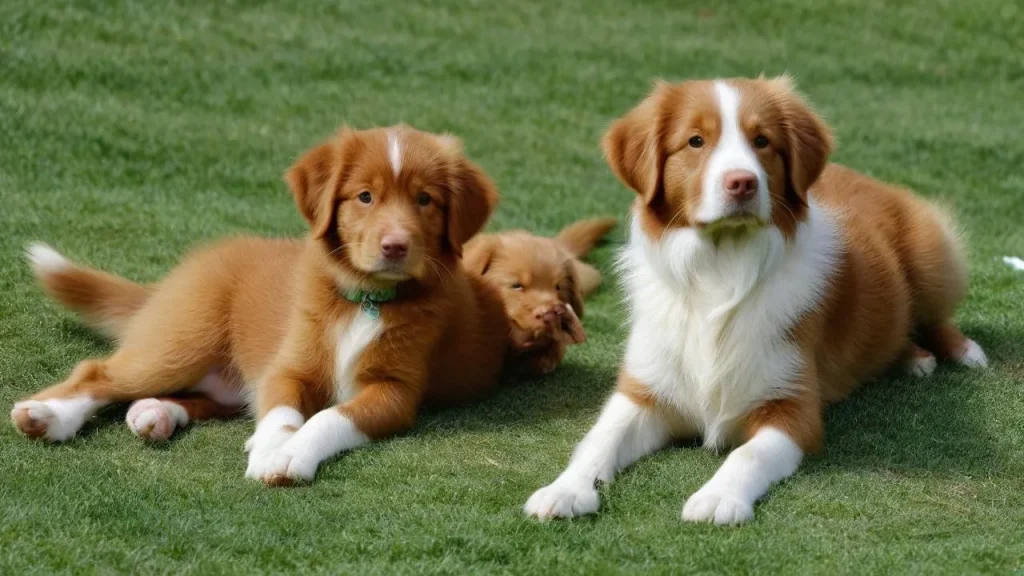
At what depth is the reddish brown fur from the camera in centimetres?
521

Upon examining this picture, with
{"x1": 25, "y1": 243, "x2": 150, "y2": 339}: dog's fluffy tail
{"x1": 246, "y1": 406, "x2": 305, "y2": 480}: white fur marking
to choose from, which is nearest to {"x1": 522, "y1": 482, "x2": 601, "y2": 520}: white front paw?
{"x1": 246, "y1": 406, "x2": 305, "y2": 480}: white fur marking

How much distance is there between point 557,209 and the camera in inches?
372

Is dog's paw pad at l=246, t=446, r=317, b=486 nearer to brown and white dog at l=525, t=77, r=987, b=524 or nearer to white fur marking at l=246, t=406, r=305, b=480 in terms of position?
white fur marking at l=246, t=406, r=305, b=480

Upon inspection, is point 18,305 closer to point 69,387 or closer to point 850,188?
point 69,387

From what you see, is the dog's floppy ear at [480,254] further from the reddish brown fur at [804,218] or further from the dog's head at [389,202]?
the reddish brown fur at [804,218]

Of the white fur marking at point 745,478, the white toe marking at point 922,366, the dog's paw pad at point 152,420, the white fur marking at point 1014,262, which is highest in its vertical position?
the white fur marking at point 745,478

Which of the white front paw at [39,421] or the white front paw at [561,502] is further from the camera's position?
the white front paw at [39,421]

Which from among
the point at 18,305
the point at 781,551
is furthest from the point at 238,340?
the point at 781,551

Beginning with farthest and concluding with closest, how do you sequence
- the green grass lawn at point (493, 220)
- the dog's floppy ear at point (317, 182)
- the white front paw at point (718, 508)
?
the dog's floppy ear at point (317, 182), the white front paw at point (718, 508), the green grass lawn at point (493, 220)

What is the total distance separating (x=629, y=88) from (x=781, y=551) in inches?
320

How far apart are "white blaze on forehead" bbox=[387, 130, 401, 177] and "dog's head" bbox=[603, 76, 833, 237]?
866 millimetres

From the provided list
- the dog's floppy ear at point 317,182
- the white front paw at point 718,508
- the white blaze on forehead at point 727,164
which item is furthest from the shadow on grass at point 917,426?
the dog's floppy ear at point 317,182

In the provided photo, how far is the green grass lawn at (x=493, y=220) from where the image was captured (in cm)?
439

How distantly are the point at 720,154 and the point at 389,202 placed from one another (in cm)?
140
